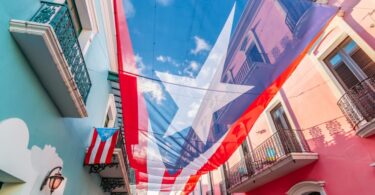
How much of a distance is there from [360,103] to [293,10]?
9.68ft

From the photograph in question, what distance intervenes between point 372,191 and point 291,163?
175cm

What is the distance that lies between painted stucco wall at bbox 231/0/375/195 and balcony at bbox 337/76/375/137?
309 millimetres

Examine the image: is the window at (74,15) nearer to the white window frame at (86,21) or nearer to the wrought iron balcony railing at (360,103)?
the white window frame at (86,21)

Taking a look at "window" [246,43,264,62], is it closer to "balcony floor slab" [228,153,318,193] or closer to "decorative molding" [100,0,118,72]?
"balcony floor slab" [228,153,318,193]

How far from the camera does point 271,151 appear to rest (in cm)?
689

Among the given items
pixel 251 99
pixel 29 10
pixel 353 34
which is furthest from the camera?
pixel 353 34

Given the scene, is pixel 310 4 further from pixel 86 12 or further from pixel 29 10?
pixel 86 12

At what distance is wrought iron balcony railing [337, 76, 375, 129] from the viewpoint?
4199 millimetres

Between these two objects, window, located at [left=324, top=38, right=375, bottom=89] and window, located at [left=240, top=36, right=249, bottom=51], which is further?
window, located at [left=324, top=38, right=375, bottom=89]

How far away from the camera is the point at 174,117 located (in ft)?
10.3

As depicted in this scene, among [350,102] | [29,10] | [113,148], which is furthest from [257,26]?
[113,148]

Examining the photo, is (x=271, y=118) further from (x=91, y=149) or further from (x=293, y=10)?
(x=91, y=149)

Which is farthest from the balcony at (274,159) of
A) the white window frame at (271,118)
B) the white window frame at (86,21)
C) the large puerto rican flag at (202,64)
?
the white window frame at (86,21)

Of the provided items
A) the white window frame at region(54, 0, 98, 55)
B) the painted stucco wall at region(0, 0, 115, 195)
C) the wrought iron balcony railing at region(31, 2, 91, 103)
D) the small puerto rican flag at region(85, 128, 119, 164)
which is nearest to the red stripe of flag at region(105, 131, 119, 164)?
the small puerto rican flag at region(85, 128, 119, 164)
